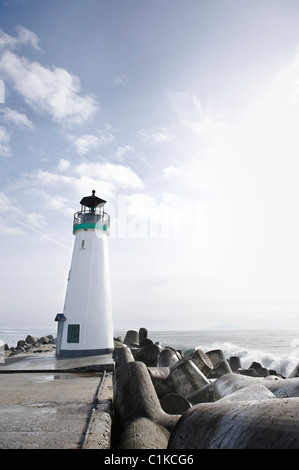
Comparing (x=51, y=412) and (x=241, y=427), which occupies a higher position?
(x=241, y=427)

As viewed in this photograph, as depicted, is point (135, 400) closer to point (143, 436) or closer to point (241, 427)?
point (143, 436)

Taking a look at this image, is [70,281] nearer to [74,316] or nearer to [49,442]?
[74,316]

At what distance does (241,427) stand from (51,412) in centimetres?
318

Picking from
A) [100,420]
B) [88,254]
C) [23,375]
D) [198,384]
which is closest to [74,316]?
[88,254]

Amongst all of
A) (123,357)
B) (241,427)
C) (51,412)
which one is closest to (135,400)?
(51,412)

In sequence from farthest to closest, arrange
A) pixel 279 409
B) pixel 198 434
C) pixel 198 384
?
pixel 198 384 → pixel 198 434 → pixel 279 409

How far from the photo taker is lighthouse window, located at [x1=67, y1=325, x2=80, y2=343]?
14.3 metres

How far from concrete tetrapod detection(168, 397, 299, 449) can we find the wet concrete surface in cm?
101

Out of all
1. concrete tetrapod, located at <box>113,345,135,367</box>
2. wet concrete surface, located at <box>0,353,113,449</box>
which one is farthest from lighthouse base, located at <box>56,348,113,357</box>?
wet concrete surface, located at <box>0,353,113,449</box>

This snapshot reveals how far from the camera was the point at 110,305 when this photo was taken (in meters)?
15.4

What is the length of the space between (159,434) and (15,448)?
5.78ft

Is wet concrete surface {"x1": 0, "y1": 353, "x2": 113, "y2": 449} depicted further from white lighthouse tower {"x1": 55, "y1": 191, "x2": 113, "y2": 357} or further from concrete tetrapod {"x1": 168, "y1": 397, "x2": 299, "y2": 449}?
white lighthouse tower {"x1": 55, "y1": 191, "x2": 113, "y2": 357}

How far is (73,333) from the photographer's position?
14.3 m

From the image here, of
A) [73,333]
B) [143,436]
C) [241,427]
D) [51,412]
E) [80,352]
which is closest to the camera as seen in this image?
[241,427]
